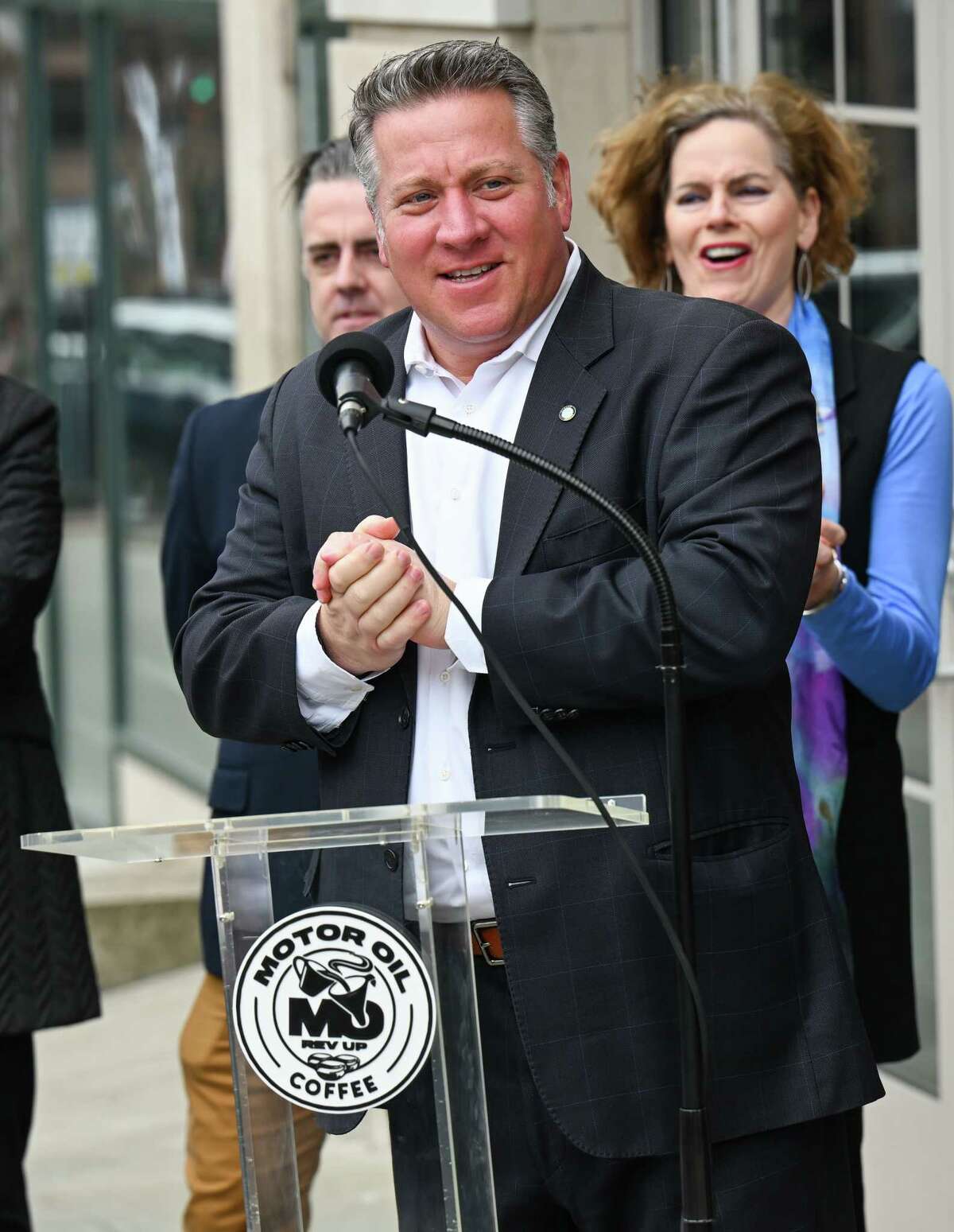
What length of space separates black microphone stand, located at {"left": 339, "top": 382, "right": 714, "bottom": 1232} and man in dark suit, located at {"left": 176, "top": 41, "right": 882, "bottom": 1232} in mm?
157

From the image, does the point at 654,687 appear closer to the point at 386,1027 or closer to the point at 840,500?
the point at 386,1027

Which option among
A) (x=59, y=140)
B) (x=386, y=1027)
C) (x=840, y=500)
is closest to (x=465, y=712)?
(x=386, y=1027)

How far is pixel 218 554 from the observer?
346cm

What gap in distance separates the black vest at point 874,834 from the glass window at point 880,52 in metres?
1.20

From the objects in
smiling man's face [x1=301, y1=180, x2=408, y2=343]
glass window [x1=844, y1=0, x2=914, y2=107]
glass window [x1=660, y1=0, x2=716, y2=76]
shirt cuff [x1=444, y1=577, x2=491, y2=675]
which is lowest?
shirt cuff [x1=444, y1=577, x2=491, y2=675]

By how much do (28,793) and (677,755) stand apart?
1736mm

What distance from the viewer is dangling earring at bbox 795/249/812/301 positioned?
312cm

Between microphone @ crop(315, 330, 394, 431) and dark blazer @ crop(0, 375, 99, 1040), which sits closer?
microphone @ crop(315, 330, 394, 431)

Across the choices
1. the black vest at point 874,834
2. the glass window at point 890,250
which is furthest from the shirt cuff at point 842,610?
the glass window at point 890,250

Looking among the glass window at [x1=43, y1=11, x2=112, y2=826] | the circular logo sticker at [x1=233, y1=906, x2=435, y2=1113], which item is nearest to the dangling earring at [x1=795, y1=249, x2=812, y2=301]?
the circular logo sticker at [x1=233, y1=906, x2=435, y2=1113]

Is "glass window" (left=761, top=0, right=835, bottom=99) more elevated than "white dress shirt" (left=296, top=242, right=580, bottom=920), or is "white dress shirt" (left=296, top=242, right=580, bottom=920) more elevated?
"glass window" (left=761, top=0, right=835, bottom=99)

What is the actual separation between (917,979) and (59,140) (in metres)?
6.85

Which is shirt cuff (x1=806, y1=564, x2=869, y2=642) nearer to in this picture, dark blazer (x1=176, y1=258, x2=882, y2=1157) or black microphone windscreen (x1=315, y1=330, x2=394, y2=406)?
dark blazer (x1=176, y1=258, x2=882, y2=1157)

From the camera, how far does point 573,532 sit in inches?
84.1
